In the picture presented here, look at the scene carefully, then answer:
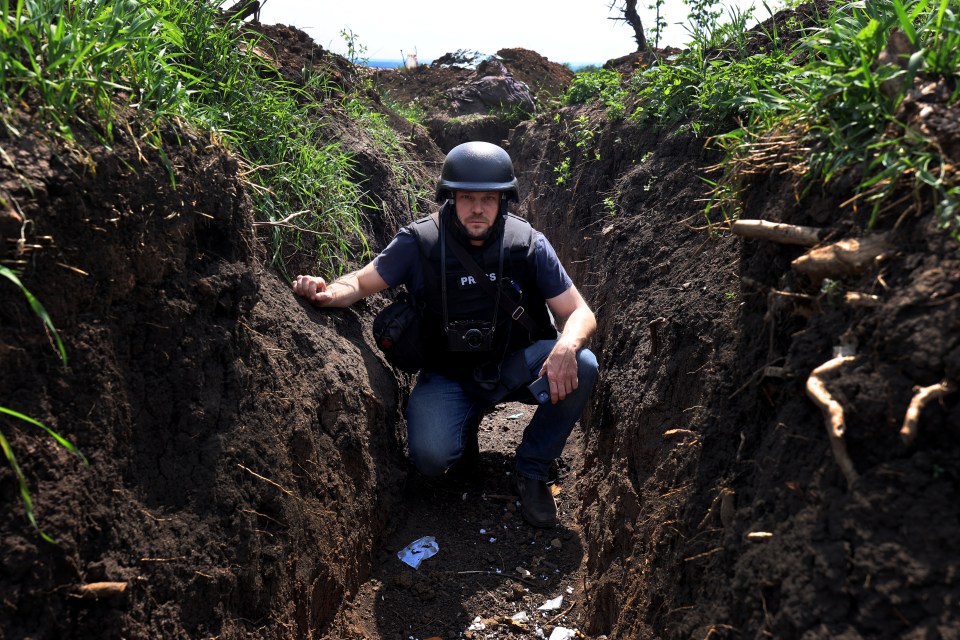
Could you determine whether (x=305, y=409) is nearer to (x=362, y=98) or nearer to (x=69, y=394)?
(x=69, y=394)

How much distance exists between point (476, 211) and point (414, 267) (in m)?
0.42

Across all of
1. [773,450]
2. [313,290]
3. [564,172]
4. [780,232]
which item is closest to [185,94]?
[313,290]

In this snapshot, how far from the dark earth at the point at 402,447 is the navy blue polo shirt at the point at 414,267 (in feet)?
1.19

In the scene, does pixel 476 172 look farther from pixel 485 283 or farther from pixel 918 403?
pixel 918 403

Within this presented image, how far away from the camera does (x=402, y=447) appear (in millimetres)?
4156

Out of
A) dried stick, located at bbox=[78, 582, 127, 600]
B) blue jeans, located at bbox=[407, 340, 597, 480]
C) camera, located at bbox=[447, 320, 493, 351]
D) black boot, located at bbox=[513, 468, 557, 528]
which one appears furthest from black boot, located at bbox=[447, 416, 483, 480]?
dried stick, located at bbox=[78, 582, 127, 600]

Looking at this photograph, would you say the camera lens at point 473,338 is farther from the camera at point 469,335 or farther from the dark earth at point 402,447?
the dark earth at point 402,447

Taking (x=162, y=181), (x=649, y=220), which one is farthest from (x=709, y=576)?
(x=649, y=220)

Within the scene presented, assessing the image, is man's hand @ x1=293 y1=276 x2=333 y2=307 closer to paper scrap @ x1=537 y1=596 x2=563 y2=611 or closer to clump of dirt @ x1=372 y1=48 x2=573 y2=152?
paper scrap @ x1=537 y1=596 x2=563 y2=611

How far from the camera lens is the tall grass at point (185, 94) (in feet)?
7.86

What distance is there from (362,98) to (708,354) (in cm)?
505

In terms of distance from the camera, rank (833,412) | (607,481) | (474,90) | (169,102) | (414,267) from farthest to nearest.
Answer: (474,90) < (414,267) < (607,481) < (169,102) < (833,412)

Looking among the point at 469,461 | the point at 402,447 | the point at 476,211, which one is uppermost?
the point at 476,211

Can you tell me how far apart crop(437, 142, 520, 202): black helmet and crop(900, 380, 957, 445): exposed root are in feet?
8.15
